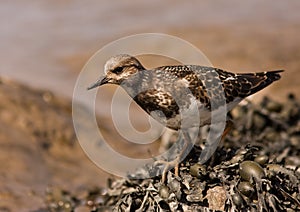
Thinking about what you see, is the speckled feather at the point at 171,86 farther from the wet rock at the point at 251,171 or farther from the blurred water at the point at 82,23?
the blurred water at the point at 82,23

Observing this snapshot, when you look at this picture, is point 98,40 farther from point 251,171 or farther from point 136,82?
point 251,171

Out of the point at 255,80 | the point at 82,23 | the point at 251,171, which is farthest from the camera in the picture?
the point at 82,23

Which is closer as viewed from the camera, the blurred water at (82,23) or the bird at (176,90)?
the bird at (176,90)

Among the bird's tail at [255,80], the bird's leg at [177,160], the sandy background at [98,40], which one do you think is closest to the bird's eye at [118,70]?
the bird's leg at [177,160]

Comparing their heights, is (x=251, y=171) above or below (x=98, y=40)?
below

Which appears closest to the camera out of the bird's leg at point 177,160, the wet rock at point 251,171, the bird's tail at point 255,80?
the wet rock at point 251,171

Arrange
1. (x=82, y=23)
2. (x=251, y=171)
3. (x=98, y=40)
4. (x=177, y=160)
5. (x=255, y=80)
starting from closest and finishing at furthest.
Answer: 1. (x=251, y=171)
2. (x=177, y=160)
3. (x=255, y=80)
4. (x=98, y=40)
5. (x=82, y=23)

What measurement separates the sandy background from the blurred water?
0.02 meters

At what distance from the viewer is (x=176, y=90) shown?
145 inches

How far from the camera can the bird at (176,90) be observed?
143 inches

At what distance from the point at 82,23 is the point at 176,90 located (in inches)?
321

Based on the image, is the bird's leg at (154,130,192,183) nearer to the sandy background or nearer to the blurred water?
the sandy background

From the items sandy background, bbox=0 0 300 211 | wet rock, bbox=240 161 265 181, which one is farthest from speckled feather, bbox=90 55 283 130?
sandy background, bbox=0 0 300 211

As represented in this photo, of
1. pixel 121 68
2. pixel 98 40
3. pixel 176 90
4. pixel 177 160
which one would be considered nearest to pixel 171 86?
pixel 176 90
